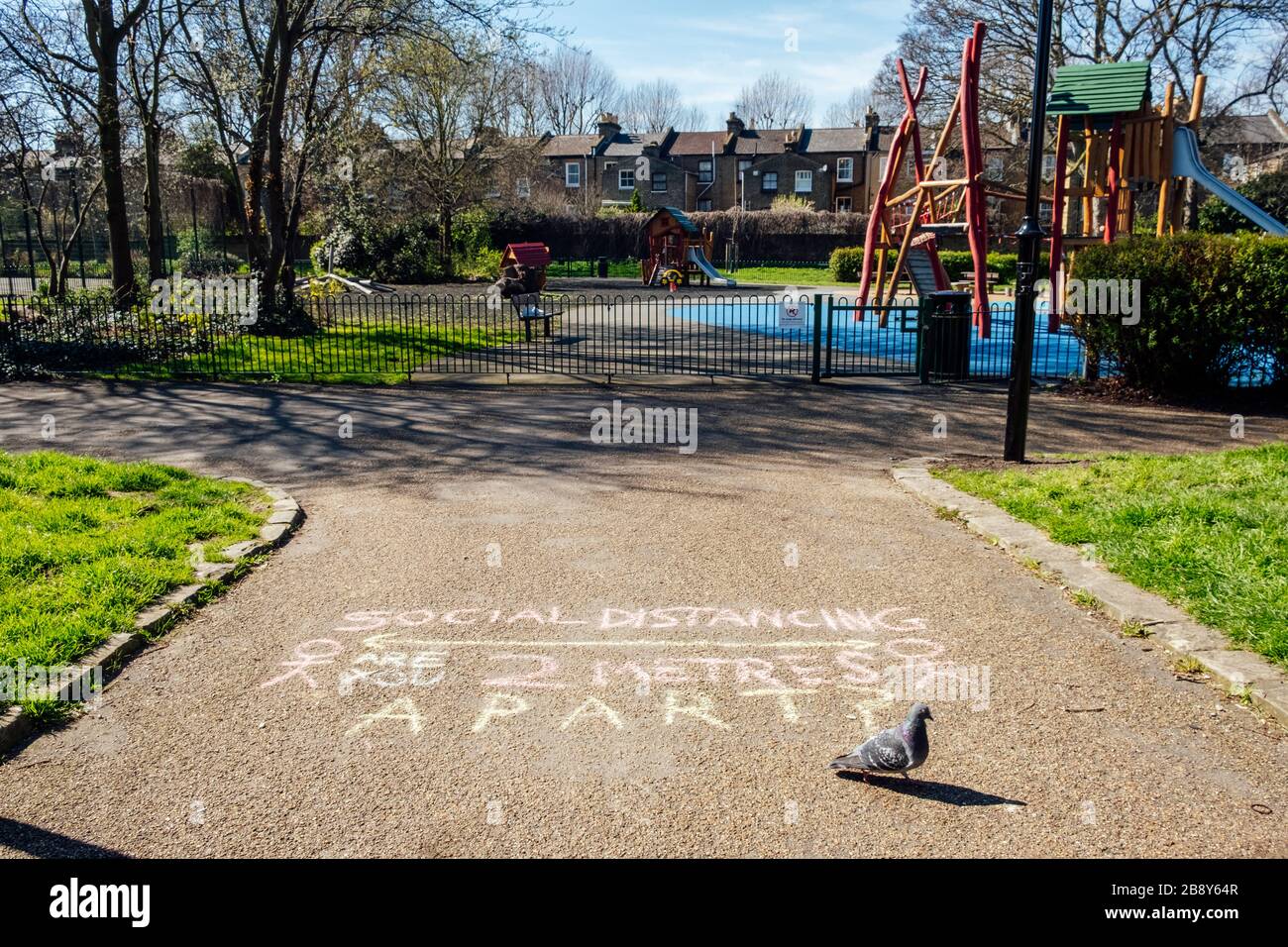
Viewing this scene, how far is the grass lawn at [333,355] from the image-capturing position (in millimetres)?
15945

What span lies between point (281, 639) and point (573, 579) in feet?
5.83

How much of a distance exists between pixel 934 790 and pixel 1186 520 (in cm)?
406

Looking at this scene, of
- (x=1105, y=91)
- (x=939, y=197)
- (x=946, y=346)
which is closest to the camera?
(x=946, y=346)

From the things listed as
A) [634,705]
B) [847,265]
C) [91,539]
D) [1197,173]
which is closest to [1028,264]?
[634,705]

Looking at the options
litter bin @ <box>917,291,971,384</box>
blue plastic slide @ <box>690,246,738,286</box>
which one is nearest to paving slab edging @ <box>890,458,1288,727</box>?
litter bin @ <box>917,291,971,384</box>

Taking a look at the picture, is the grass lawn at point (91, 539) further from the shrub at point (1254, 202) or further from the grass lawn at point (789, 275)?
the shrub at point (1254, 202)

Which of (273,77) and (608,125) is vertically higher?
(608,125)

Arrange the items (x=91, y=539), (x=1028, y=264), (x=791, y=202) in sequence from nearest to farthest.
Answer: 1. (x=91, y=539)
2. (x=1028, y=264)
3. (x=791, y=202)

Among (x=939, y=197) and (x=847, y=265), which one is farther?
(x=847, y=265)

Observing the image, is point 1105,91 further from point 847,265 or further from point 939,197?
point 847,265

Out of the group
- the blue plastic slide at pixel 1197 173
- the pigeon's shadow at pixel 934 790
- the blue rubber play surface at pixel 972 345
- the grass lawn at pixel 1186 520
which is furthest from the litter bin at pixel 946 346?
the pigeon's shadow at pixel 934 790

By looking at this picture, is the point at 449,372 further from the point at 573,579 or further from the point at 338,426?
the point at 573,579

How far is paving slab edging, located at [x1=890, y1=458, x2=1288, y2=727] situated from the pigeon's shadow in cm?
151

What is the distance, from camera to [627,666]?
4.95 meters
